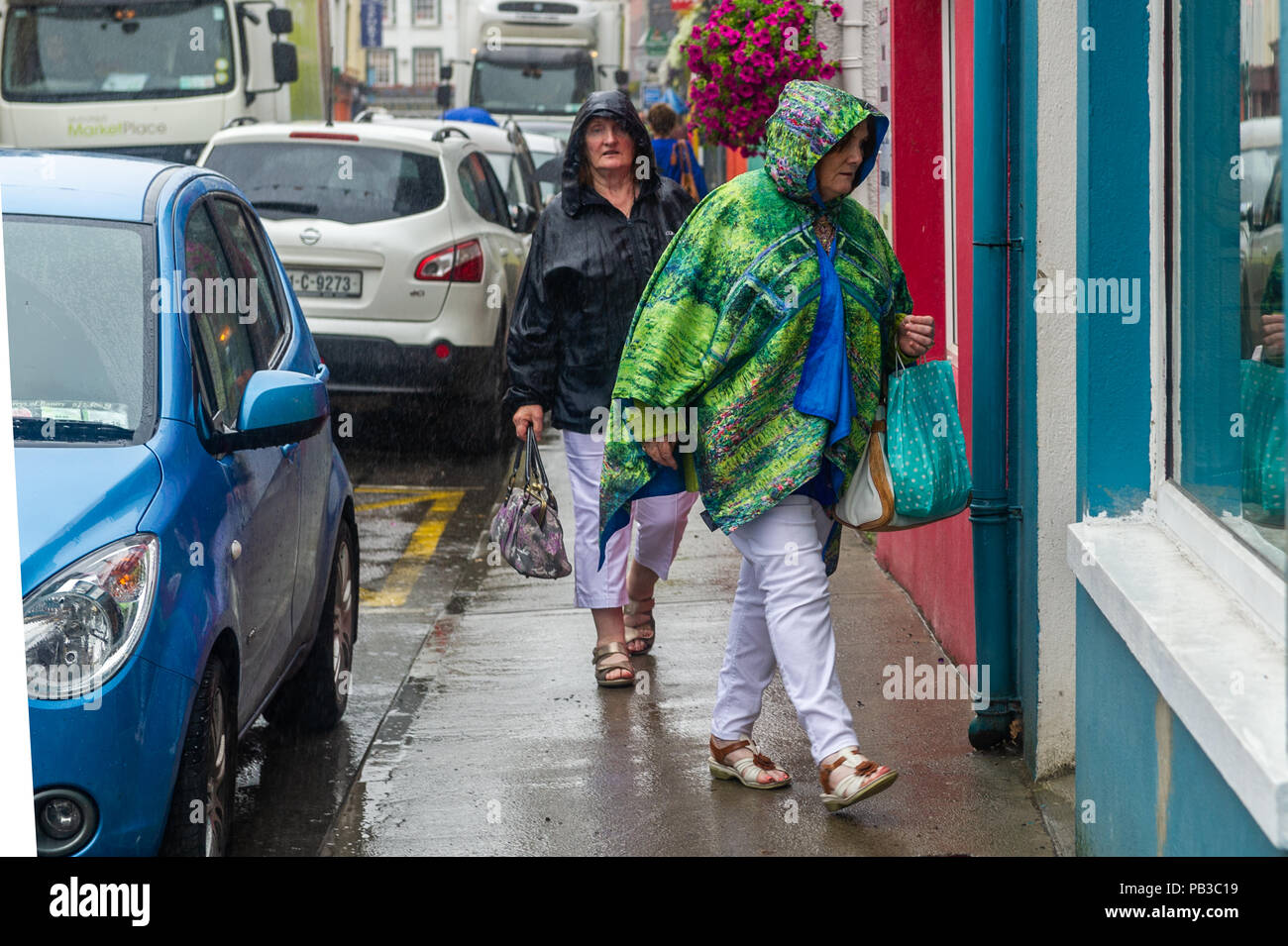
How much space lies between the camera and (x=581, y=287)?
575 cm

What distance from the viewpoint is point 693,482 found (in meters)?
4.54

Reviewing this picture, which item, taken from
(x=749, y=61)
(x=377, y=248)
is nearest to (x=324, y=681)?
(x=377, y=248)

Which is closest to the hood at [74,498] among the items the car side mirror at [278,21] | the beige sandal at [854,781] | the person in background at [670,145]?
the beige sandal at [854,781]

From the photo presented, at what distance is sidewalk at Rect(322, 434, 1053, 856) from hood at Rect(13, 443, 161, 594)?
1.24m

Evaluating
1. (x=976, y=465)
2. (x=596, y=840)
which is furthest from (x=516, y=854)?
(x=976, y=465)

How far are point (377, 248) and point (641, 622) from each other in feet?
14.0

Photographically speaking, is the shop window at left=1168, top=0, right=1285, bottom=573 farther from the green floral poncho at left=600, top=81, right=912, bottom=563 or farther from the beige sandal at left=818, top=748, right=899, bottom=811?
the beige sandal at left=818, top=748, right=899, bottom=811

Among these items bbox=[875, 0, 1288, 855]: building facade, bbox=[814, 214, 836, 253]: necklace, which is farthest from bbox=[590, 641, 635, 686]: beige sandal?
bbox=[814, 214, 836, 253]: necklace

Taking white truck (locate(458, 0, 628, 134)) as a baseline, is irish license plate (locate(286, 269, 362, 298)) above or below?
below

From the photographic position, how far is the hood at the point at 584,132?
5.65 meters

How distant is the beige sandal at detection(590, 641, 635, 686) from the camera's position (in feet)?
18.9

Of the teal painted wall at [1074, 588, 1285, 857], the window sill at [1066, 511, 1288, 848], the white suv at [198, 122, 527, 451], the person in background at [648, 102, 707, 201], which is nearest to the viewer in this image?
the window sill at [1066, 511, 1288, 848]

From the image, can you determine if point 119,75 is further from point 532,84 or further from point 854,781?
point 854,781
